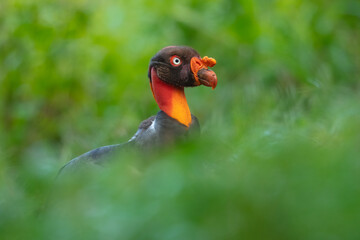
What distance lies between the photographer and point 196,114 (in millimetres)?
3262

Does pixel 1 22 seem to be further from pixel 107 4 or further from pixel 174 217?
pixel 174 217

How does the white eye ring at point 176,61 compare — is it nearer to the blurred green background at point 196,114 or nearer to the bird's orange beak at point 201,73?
the bird's orange beak at point 201,73

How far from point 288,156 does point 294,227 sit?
12 cm

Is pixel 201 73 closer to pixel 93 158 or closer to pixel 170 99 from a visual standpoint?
pixel 170 99

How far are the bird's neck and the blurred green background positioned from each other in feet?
0.54

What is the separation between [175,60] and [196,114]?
1725mm

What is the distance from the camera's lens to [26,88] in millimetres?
4039

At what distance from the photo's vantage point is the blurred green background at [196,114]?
0.55 m

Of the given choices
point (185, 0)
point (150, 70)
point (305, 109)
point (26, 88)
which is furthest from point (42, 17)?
point (150, 70)

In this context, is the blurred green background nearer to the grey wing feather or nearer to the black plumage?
the grey wing feather

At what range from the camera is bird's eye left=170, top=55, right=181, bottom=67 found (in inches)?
60.5

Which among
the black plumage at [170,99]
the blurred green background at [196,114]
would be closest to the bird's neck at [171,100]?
the black plumage at [170,99]

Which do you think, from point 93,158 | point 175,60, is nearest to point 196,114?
point 175,60

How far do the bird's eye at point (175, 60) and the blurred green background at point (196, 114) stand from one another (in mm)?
252
